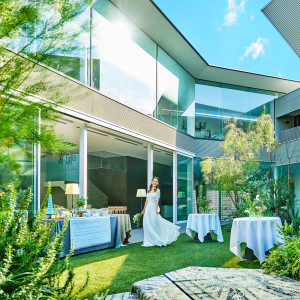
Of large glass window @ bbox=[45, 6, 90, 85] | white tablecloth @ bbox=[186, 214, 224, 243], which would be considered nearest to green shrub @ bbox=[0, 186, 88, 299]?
large glass window @ bbox=[45, 6, 90, 85]

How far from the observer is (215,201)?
54.4 feet

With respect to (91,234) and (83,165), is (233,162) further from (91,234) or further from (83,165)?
(91,234)

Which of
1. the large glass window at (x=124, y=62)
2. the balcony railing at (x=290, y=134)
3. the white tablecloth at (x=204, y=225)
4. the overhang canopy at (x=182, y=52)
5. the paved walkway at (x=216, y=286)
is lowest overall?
the white tablecloth at (x=204, y=225)

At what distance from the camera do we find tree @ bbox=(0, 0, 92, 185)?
9.14ft

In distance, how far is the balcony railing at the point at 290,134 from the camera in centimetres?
1797

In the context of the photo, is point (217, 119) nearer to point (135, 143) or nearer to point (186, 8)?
point (135, 143)

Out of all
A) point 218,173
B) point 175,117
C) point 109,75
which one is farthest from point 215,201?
point 109,75

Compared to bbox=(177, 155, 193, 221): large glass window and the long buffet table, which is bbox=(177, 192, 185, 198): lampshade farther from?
the long buffet table

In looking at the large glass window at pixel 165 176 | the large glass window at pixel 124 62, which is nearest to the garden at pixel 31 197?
the large glass window at pixel 124 62

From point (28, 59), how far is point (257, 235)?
5.12 meters

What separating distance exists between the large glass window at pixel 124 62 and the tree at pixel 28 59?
5315 millimetres

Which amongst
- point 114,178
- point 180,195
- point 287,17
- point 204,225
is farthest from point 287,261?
point 180,195

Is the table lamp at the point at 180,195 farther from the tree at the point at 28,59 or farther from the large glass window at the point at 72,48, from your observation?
the tree at the point at 28,59

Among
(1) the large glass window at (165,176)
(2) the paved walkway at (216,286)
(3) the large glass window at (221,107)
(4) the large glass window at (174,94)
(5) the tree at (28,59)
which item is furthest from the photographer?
(3) the large glass window at (221,107)
